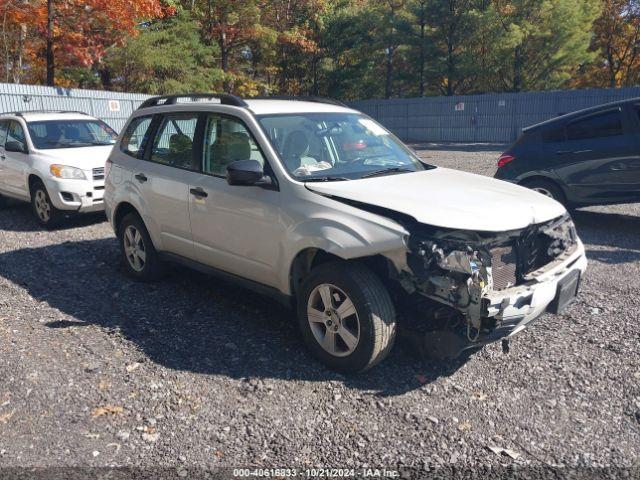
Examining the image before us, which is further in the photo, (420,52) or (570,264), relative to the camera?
(420,52)

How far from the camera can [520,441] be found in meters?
3.21

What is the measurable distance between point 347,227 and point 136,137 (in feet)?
10.5

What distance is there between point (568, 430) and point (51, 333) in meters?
3.97

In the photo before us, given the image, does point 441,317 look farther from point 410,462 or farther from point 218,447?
point 218,447

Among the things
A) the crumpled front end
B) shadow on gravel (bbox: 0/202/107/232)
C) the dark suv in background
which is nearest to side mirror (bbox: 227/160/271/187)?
the crumpled front end

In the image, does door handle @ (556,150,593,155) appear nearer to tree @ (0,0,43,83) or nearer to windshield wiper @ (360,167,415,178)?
windshield wiper @ (360,167,415,178)

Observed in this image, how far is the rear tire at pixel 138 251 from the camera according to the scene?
5.72m

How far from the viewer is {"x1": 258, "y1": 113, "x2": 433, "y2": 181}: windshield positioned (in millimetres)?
4422

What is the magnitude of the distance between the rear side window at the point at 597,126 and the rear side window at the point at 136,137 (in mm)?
5961

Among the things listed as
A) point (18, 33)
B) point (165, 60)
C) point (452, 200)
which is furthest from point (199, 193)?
point (18, 33)

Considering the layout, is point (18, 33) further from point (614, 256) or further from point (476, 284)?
point (476, 284)

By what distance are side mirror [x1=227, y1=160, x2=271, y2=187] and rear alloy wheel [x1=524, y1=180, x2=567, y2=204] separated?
5.36 meters

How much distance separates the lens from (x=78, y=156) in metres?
8.79

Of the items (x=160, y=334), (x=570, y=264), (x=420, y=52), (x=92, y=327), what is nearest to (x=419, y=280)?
(x=570, y=264)
